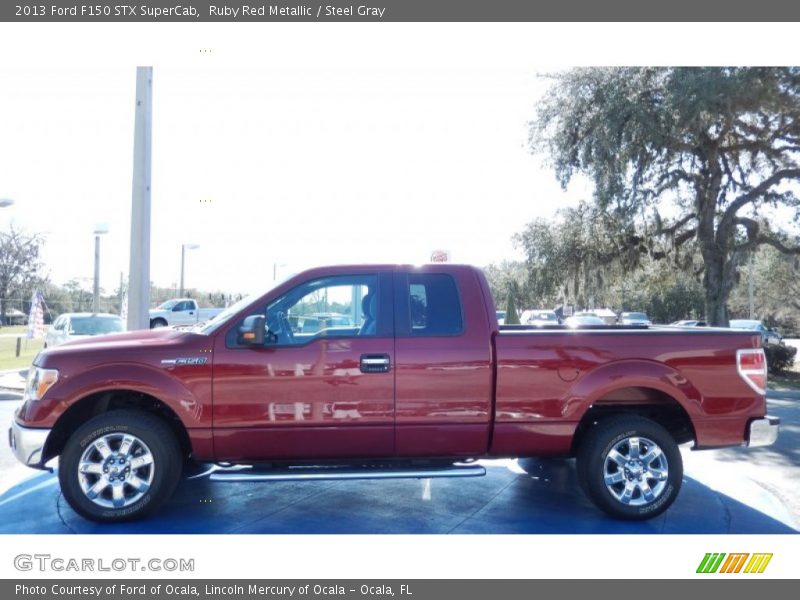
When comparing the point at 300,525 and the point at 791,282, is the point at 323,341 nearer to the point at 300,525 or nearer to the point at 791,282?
the point at 300,525

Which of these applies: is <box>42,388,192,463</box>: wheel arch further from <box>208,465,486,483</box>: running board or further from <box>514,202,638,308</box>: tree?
<box>514,202,638,308</box>: tree

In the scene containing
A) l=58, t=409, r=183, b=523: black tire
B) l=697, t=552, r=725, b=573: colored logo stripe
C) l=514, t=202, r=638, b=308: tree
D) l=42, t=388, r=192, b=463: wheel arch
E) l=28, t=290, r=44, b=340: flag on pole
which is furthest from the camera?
l=514, t=202, r=638, b=308: tree

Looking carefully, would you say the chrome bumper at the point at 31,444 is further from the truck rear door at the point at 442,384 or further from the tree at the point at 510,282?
the tree at the point at 510,282

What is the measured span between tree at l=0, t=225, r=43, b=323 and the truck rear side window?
4691 centimetres

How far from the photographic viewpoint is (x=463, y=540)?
481 centimetres

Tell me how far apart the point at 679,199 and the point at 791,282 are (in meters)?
31.1

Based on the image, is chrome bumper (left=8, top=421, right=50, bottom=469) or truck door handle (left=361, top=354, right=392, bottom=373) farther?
truck door handle (left=361, top=354, right=392, bottom=373)

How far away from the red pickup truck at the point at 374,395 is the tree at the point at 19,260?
45.9m

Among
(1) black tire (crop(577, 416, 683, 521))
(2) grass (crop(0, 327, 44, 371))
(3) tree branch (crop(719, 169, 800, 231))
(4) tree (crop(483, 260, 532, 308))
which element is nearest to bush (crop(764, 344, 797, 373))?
(3) tree branch (crop(719, 169, 800, 231))

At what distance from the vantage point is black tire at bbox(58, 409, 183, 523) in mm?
4930

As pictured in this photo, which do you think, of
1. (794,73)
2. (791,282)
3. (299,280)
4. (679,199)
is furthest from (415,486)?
(791,282)

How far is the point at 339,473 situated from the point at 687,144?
15827 millimetres

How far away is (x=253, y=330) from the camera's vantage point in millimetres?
4984

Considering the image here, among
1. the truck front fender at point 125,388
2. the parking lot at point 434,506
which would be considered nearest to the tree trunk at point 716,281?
the parking lot at point 434,506
